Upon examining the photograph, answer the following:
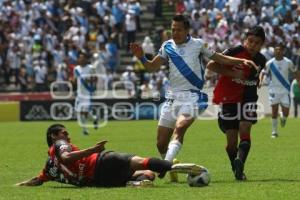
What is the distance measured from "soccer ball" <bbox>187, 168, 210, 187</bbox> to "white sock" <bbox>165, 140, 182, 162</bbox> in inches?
23.7

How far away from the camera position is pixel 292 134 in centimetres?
2688

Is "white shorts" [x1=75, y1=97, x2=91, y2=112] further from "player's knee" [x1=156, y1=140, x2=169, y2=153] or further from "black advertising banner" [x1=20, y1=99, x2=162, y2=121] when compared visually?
"player's knee" [x1=156, y1=140, x2=169, y2=153]

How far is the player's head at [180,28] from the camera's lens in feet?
44.2

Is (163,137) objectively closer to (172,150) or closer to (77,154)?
(172,150)

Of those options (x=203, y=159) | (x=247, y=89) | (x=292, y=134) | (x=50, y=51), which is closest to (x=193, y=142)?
(x=292, y=134)

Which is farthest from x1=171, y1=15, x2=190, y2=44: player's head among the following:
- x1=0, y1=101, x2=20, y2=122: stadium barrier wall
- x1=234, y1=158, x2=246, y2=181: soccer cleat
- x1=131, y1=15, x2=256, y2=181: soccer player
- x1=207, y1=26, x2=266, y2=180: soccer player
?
x1=0, y1=101, x2=20, y2=122: stadium barrier wall

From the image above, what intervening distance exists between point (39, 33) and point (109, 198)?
33.0m

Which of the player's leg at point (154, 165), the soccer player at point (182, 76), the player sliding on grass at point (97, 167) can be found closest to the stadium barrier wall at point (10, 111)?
the soccer player at point (182, 76)

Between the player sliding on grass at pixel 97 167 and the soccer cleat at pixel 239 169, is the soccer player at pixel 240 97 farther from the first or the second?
the player sliding on grass at pixel 97 167

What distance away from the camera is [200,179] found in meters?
12.3

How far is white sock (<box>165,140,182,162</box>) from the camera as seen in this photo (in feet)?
42.5

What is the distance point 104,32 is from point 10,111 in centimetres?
661

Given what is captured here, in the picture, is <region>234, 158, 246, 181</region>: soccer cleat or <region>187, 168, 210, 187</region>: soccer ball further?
<region>234, 158, 246, 181</region>: soccer cleat

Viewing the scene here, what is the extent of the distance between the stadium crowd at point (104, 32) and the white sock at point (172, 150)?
2610cm
